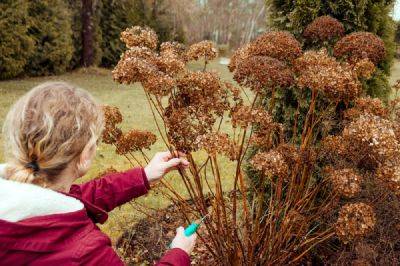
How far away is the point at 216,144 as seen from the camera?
2287mm

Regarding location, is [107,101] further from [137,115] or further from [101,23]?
[101,23]

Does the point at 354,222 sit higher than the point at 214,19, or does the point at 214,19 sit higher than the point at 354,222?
the point at 354,222

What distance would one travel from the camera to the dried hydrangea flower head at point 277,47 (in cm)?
265

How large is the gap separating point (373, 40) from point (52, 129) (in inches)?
74.6

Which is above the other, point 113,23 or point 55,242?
point 55,242

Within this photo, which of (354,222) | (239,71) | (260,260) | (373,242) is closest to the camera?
(354,222)

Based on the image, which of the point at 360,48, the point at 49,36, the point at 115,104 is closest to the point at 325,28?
the point at 360,48

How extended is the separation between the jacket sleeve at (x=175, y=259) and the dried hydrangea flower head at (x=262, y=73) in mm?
896

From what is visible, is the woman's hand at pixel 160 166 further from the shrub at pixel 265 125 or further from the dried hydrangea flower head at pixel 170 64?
the dried hydrangea flower head at pixel 170 64

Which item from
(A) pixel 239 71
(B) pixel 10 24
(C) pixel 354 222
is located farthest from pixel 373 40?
(B) pixel 10 24

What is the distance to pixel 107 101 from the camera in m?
12.4

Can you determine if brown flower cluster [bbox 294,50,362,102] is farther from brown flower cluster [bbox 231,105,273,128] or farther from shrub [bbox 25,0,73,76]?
shrub [bbox 25,0,73,76]

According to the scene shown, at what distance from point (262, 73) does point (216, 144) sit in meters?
0.42

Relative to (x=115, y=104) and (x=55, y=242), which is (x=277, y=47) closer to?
(x=55, y=242)
